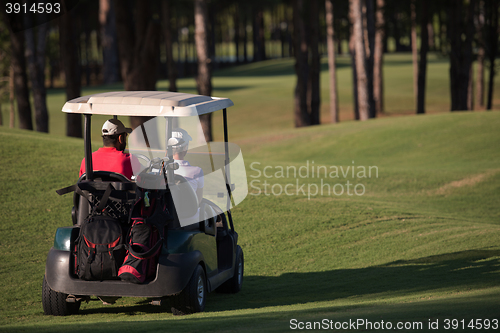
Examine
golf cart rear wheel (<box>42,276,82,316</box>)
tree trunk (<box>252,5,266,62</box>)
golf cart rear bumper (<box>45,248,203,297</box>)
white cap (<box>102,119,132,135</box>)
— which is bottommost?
golf cart rear wheel (<box>42,276,82,316</box>)

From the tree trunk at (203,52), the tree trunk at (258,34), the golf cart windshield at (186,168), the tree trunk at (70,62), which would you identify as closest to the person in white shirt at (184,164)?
the golf cart windshield at (186,168)

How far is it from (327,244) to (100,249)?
4.56 metres

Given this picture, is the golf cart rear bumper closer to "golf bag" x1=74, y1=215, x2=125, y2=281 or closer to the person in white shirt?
"golf bag" x1=74, y1=215, x2=125, y2=281

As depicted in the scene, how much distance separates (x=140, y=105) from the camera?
198 inches

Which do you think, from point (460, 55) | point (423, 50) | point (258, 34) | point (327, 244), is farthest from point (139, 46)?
point (258, 34)

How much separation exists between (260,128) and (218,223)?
91.7 ft

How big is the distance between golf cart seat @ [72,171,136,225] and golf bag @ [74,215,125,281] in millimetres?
155

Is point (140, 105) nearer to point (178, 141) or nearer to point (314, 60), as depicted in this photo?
point (178, 141)

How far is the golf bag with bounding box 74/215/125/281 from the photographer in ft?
15.9

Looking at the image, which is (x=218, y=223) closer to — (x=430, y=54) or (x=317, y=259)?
(x=317, y=259)

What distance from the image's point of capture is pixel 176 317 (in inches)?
204

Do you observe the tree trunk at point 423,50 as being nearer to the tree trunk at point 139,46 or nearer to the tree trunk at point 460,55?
the tree trunk at point 460,55

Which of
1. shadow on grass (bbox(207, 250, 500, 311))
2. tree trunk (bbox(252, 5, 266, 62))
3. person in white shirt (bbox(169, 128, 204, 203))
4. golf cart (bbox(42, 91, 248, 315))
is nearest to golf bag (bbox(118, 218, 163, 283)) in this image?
golf cart (bbox(42, 91, 248, 315))

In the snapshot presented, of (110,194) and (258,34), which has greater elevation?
(258,34)
